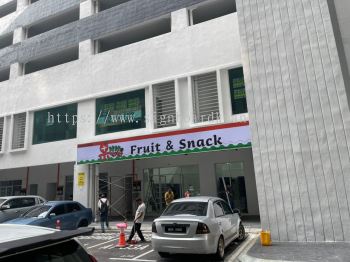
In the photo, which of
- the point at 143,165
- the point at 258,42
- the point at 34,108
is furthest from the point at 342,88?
the point at 34,108

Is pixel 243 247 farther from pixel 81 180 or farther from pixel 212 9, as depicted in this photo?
pixel 212 9

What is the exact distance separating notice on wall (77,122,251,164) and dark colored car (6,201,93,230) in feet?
12.9

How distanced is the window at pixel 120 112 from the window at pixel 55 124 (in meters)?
2.13

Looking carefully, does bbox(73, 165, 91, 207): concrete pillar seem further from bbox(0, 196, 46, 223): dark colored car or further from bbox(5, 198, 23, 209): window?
bbox(5, 198, 23, 209): window

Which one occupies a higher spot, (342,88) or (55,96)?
(55,96)

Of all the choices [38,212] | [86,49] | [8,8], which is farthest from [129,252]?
[8,8]

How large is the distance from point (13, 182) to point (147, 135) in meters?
Answer: 17.5

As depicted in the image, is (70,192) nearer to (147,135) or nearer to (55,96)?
(55,96)

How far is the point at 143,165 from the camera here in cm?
2158

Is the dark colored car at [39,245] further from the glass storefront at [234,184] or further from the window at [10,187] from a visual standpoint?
the window at [10,187]

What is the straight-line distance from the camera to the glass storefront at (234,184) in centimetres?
1877

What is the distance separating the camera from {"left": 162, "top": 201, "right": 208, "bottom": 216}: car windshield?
9023mm

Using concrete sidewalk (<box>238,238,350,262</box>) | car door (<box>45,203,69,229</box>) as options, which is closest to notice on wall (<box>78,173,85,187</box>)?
car door (<box>45,203,69,229</box>)

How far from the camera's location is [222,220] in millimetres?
9297
